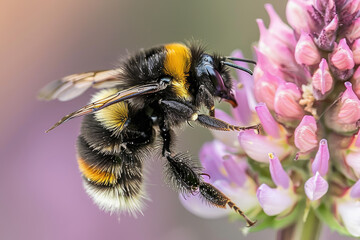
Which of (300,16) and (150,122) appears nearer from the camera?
(300,16)

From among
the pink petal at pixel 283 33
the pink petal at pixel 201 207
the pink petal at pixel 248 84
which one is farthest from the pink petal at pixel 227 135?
the pink petal at pixel 283 33

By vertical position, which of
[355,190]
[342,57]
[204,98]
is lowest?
[355,190]

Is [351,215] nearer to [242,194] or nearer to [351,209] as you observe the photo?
[351,209]

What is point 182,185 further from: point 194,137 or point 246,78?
point 194,137

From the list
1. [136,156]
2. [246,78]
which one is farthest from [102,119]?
[246,78]

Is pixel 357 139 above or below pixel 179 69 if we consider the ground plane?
below

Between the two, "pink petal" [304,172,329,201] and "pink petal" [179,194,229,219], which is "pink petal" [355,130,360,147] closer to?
"pink petal" [304,172,329,201]

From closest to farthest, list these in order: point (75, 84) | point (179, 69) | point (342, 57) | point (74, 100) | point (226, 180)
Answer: point (342, 57) → point (179, 69) → point (226, 180) → point (75, 84) → point (74, 100)

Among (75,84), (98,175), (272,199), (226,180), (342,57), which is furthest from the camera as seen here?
(75,84)

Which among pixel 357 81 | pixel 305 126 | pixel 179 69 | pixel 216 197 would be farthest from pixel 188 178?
pixel 357 81
